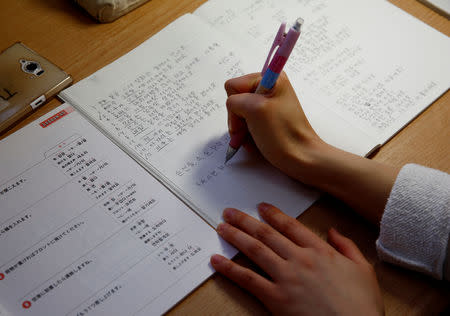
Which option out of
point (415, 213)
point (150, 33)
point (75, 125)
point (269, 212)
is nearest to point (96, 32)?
point (150, 33)

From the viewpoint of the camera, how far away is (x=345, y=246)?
561mm

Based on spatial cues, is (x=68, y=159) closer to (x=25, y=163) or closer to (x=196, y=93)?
(x=25, y=163)

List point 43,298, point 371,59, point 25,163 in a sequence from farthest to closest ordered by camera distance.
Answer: point 371,59, point 25,163, point 43,298

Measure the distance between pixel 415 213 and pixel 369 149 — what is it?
13cm

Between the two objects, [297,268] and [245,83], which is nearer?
[297,268]

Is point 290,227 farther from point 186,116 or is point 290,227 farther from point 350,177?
point 186,116

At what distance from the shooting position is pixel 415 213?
0.55m

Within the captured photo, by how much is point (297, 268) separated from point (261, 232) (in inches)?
2.5

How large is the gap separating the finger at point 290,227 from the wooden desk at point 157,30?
3 centimetres

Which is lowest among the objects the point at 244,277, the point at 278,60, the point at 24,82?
the point at 244,277

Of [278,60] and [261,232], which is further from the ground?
[278,60]

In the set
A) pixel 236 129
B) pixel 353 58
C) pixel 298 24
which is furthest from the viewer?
pixel 353 58

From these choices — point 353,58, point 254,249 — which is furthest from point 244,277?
point 353,58

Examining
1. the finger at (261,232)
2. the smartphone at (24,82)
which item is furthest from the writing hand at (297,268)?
the smartphone at (24,82)
